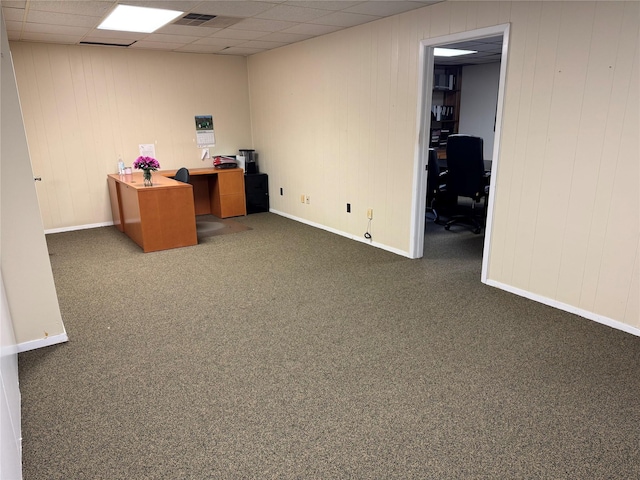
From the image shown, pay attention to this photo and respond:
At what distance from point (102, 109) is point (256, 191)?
2.37 meters

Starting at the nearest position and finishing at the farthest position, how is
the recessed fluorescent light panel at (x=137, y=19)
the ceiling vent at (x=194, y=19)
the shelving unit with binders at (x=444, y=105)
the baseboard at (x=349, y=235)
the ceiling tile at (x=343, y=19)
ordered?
1. the recessed fluorescent light panel at (x=137, y=19)
2. the ceiling vent at (x=194, y=19)
3. the ceiling tile at (x=343, y=19)
4. the baseboard at (x=349, y=235)
5. the shelving unit with binders at (x=444, y=105)

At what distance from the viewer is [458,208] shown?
6.89m

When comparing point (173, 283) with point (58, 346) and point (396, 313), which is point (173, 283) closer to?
point (58, 346)

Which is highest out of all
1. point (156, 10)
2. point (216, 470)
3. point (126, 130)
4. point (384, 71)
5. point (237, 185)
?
point (156, 10)

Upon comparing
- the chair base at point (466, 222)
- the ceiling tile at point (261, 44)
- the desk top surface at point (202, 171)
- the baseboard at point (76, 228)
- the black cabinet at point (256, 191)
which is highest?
the ceiling tile at point (261, 44)

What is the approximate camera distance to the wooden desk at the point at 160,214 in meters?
4.91

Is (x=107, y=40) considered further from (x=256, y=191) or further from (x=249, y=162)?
(x=256, y=191)

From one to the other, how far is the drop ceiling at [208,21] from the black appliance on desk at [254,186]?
171cm

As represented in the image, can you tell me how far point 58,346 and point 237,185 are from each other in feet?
13.3

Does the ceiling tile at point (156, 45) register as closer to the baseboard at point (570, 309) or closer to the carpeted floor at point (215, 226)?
the carpeted floor at point (215, 226)

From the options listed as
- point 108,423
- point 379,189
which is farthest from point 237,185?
point 108,423

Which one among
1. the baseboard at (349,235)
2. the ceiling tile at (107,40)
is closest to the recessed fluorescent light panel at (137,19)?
the ceiling tile at (107,40)

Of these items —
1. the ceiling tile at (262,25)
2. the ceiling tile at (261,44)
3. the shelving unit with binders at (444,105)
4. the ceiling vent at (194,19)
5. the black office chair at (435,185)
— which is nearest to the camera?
the ceiling vent at (194,19)

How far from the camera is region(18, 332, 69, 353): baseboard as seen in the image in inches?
115
